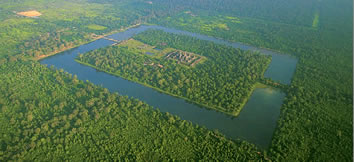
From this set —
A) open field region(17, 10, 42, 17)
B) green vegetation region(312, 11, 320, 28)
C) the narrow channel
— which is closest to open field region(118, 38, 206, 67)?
the narrow channel

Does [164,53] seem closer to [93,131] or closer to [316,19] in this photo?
[93,131]

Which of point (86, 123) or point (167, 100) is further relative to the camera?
point (167, 100)

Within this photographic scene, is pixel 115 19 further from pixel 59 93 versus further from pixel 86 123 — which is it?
pixel 86 123

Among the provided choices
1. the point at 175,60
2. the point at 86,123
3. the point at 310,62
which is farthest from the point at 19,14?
the point at 310,62

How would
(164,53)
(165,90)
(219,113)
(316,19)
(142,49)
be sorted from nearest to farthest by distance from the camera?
(219,113)
(165,90)
(164,53)
(142,49)
(316,19)

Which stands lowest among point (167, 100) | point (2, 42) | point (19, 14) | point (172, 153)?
point (172, 153)

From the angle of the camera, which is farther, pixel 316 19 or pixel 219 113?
pixel 316 19

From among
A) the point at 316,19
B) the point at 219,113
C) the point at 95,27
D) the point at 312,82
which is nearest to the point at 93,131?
the point at 219,113

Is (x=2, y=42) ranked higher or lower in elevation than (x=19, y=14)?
lower
